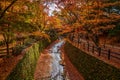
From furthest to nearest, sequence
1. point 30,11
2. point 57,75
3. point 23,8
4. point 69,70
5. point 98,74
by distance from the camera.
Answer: point 69,70, point 57,75, point 98,74, point 23,8, point 30,11

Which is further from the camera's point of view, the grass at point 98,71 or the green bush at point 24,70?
the grass at point 98,71

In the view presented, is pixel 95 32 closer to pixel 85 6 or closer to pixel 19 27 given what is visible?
pixel 85 6

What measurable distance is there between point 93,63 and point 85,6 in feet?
18.7

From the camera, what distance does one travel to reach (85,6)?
19.6 m

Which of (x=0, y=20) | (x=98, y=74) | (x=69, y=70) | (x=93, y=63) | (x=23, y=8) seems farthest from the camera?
(x=69, y=70)

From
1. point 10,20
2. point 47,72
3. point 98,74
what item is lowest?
point 47,72

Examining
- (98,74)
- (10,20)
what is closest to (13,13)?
(10,20)

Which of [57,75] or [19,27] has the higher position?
[19,27]

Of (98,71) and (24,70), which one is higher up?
(24,70)

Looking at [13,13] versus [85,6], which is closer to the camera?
[13,13]

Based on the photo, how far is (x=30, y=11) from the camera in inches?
523

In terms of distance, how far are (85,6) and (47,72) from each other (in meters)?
9.40

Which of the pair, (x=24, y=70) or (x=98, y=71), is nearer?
(x=24, y=70)

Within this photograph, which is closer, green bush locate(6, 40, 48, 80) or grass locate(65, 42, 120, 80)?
green bush locate(6, 40, 48, 80)
